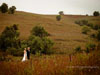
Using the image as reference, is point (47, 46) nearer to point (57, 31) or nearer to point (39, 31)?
point (39, 31)

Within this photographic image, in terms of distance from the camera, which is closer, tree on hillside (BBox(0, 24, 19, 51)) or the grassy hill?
tree on hillside (BBox(0, 24, 19, 51))

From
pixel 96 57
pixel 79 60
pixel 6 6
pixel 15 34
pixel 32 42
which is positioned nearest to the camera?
pixel 96 57

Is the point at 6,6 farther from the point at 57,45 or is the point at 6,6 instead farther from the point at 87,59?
the point at 87,59

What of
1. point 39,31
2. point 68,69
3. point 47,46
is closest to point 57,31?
point 39,31

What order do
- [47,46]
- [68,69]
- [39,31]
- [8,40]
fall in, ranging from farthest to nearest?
[39,31]
[47,46]
[8,40]
[68,69]

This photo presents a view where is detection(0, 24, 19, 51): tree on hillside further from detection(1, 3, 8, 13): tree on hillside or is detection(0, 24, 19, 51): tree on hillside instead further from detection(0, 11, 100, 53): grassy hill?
detection(1, 3, 8, 13): tree on hillside

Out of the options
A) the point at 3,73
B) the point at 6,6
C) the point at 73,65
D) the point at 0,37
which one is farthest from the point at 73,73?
the point at 6,6

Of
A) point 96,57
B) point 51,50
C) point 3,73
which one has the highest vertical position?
point 96,57

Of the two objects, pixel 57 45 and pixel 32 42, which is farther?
pixel 57 45

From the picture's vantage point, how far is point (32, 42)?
46.9 meters

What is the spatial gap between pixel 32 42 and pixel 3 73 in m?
42.9

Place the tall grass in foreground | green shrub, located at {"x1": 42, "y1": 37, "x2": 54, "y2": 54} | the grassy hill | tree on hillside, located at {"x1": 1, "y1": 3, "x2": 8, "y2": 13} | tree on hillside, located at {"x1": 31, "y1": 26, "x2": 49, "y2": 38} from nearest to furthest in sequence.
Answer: the tall grass in foreground → green shrub, located at {"x1": 42, "y1": 37, "x2": 54, "y2": 54} → the grassy hill → tree on hillside, located at {"x1": 31, "y1": 26, "x2": 49, "y2": 38} → tree on hillside, located at {"x1": 1, "y1": 3, "x2": 8, "y2": 13}

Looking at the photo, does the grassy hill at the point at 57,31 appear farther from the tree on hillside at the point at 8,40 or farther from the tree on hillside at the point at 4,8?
the tree on hillside at the point at 8,40

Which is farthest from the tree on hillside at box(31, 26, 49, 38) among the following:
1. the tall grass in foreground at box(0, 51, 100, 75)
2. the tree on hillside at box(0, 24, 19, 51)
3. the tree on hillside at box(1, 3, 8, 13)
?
the tall grass in foreground at box(0, 51, 100, 75)
